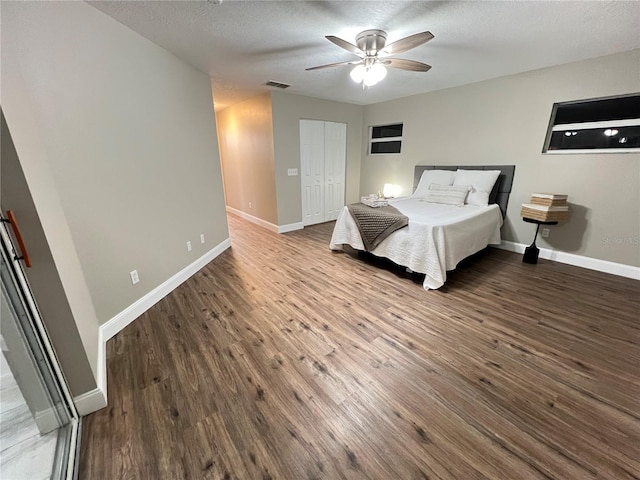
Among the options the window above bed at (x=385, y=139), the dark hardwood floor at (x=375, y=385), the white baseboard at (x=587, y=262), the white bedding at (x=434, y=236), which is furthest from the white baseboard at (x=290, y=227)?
the white baseboard at (x=587, y=262)

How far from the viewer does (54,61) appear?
61.3 inches

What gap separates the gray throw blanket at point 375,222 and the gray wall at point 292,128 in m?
1.62

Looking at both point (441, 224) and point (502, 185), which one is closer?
point (441, 224)

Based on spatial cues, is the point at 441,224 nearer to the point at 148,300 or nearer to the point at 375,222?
the point at 375,222

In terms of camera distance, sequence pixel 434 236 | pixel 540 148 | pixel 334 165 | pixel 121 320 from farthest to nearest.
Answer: pixel 334 165
pixel 540 148
pixel 434 236
pixel 121 320

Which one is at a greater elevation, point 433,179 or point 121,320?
point 433,179

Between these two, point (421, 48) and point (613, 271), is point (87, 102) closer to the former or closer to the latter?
point (421, 48)

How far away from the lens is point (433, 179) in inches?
159

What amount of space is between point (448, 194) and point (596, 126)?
1666 millimetres

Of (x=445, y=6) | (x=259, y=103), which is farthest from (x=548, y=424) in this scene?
(x=259, y=103)

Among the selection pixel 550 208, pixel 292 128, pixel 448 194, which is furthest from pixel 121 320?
pixel 550 208

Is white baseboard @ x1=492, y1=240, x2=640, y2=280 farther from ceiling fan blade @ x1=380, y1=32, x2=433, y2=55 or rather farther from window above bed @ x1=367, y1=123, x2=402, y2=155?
ceiling fan blade @ x1=380, y1=32, x2=433, y2=55

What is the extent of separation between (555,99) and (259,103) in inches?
164

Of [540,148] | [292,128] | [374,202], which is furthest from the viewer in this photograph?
[292,128]
